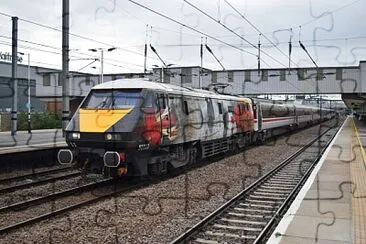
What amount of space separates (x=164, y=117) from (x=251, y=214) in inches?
159

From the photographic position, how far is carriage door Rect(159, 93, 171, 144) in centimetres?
1198

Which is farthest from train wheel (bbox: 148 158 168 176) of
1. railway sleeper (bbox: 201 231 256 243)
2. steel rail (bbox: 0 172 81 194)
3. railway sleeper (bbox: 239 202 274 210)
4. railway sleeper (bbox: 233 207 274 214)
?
railway sleeper (bbox: 201 231 256 243)

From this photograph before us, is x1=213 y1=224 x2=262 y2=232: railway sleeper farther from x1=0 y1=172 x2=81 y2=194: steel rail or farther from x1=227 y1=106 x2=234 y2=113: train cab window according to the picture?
x1=227 y1=106 x2=234 y2=113: train cab window

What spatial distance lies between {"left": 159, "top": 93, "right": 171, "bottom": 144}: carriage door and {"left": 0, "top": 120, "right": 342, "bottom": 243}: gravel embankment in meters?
1.24

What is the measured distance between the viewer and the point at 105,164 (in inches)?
417

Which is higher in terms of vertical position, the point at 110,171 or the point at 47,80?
the point at 47,80

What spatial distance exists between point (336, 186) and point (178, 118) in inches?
181

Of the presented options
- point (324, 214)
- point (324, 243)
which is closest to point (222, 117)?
point (324, 214)

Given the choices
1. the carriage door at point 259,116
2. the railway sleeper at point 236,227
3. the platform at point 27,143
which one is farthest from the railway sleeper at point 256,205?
the carriage door at point 259,116

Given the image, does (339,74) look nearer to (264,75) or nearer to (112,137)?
(264,75)

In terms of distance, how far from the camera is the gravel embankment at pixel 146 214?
289 inches

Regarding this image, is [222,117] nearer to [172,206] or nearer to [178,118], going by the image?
[178,118]

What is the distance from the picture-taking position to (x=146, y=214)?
8.87m

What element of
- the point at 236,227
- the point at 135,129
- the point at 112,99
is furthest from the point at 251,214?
the point at 112,99
